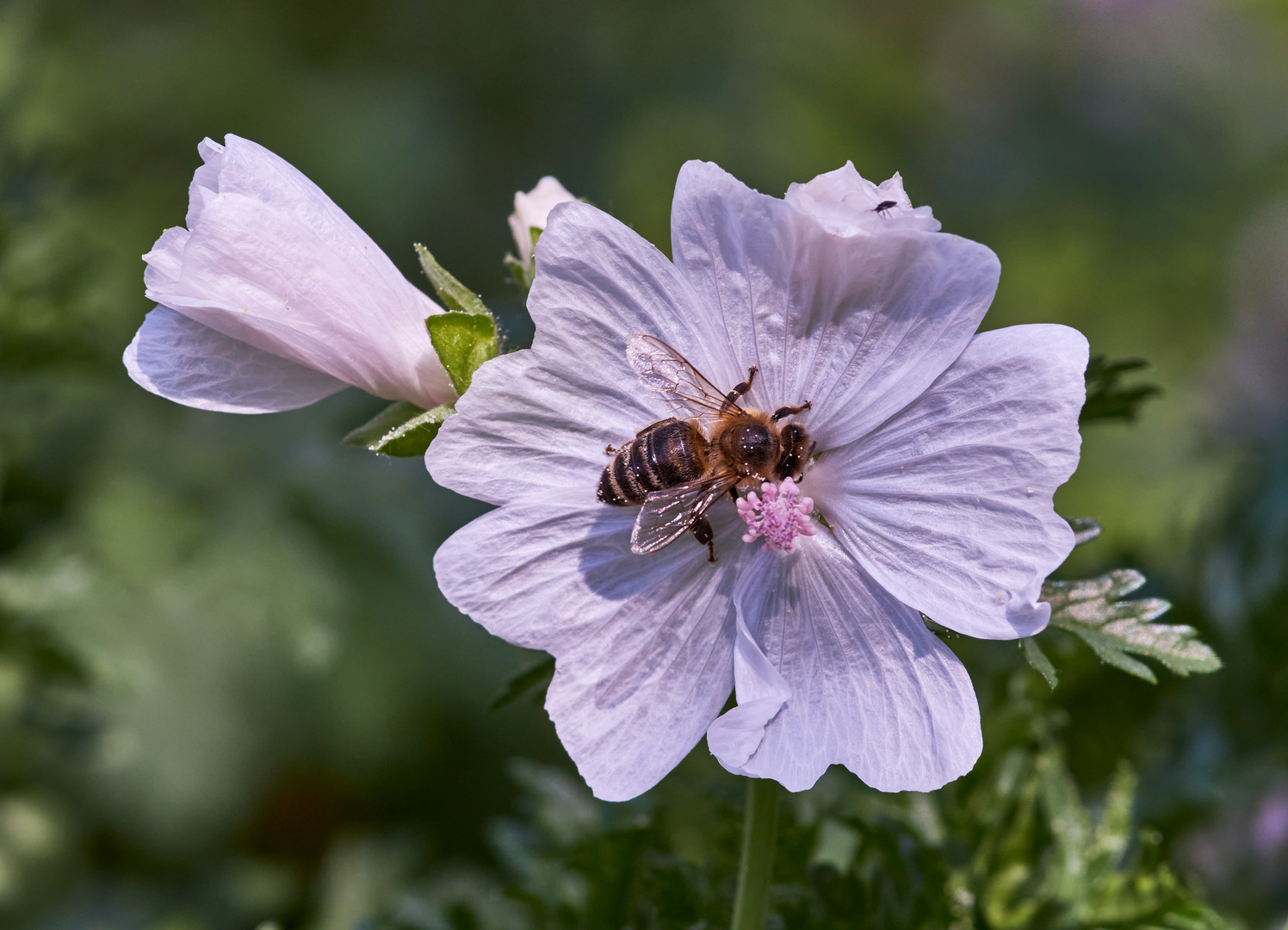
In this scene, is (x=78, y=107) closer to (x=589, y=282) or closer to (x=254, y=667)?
(x=254, y=667)

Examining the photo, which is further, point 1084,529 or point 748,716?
point 1084,529

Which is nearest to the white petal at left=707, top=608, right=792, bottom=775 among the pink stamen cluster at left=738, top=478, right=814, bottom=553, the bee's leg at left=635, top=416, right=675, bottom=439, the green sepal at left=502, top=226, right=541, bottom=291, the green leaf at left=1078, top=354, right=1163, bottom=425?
the pink stamen cluster at left=738, top=478, right=814, bottom=553

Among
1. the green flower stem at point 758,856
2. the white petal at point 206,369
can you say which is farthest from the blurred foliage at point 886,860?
the white petal at point 206,369

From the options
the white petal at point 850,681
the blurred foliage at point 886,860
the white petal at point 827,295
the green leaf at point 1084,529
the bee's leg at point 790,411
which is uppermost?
the white petal at point 827,295

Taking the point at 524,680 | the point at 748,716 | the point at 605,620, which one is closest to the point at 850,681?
the point at 748,716

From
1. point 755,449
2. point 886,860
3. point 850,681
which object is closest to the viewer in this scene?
point 850,681

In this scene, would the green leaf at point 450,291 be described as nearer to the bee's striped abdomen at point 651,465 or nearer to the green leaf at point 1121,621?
the bee's striped abdomen at point 651,465

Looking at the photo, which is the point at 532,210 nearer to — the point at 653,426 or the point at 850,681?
the point at 653,426
